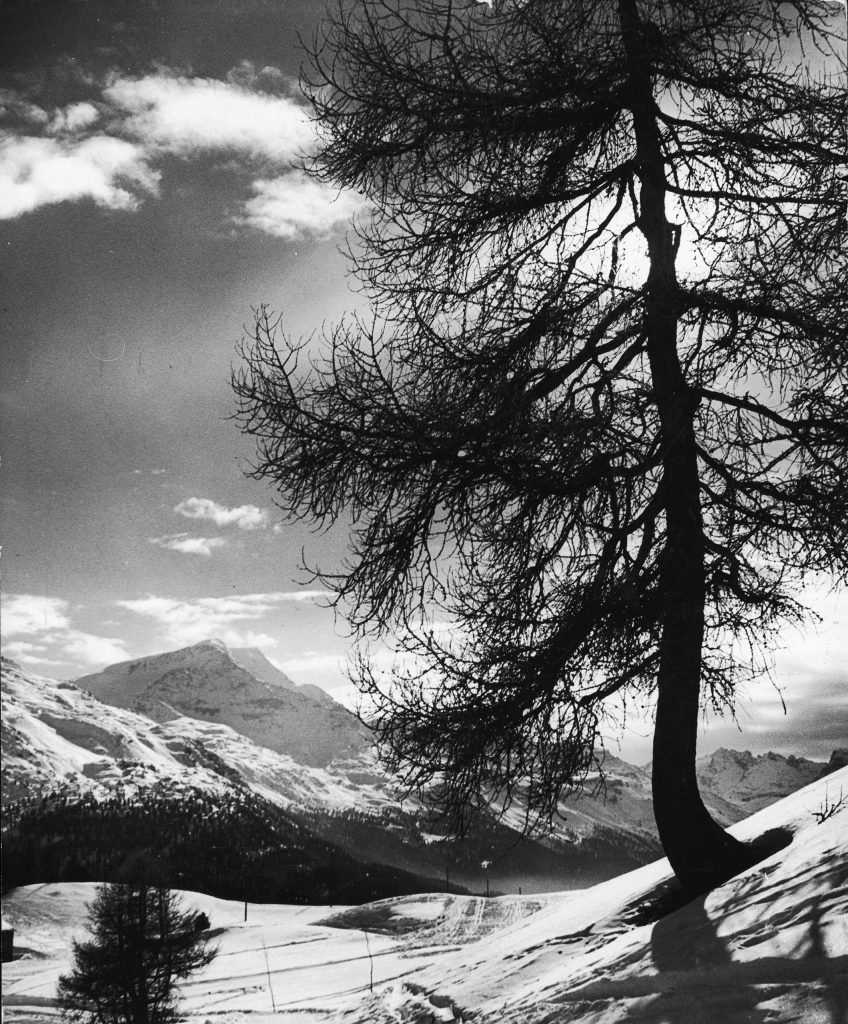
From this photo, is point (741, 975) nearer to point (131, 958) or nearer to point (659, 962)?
point (659, 962)

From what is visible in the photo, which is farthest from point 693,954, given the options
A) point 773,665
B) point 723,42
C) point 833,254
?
point 723,42

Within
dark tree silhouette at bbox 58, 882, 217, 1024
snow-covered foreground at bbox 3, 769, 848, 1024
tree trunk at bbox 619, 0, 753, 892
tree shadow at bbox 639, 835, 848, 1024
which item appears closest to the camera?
tree shadow at bbox 639, 835, 848, 1024

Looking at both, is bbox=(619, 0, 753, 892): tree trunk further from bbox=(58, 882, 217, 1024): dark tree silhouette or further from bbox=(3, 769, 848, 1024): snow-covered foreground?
bbox=(58, 882, 217, 1024): dark tree silhouette

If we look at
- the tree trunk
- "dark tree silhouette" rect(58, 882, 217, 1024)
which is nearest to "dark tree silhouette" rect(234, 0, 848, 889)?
the tree trunk

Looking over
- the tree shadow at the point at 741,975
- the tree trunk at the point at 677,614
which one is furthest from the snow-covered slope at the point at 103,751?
the tree shadow at the point at 741,975

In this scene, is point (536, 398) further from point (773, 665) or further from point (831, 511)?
point (773, 665)
